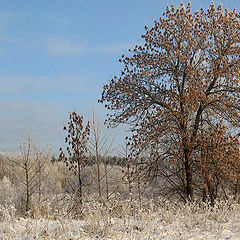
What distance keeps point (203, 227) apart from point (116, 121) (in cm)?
588

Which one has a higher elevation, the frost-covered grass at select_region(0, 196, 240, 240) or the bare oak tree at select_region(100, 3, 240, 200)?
the bare oak tree at select_region(100, 3, 240, 200)

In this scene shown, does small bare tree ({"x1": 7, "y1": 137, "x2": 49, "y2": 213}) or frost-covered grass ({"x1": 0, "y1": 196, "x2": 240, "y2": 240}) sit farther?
small bare tree ({"x1": 7, "y1": 137, "x2": 49, "y2": 213})

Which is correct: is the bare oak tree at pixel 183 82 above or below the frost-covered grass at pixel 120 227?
above

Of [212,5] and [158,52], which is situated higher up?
[212,5]

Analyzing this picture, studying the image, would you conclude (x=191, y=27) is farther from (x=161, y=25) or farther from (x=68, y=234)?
(x=68, y=234)

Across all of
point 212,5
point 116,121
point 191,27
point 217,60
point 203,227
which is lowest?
point 203,227

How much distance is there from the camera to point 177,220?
6.80 m

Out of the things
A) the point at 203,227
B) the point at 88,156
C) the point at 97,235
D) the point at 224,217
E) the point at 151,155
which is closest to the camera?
the point at 97,235

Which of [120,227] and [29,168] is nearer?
[120,227]

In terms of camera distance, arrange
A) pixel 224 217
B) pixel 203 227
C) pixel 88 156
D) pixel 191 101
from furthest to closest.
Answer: pixel 88 156 → pixel 191 101 → pixel 224 217 → pixel 203 227

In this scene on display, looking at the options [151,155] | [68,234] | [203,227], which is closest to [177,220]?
[203,227]

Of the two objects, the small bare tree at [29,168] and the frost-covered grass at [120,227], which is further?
the small bare tree at [29,168]

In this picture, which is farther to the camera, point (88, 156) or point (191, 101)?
point (88, 156)

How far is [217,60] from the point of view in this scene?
37.4 feet
